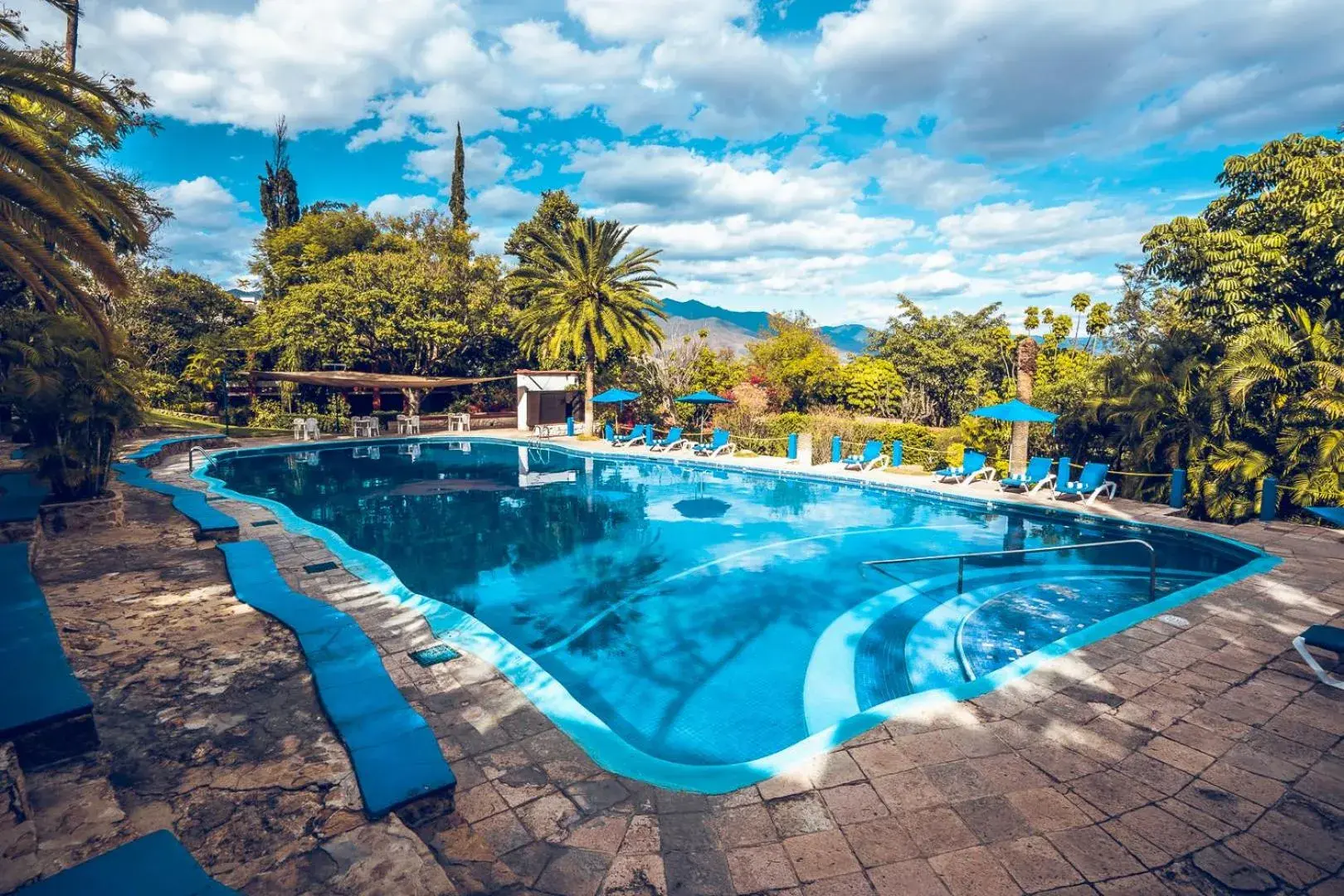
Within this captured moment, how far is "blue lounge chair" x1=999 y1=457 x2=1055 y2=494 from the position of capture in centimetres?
1408

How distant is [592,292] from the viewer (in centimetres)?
2506

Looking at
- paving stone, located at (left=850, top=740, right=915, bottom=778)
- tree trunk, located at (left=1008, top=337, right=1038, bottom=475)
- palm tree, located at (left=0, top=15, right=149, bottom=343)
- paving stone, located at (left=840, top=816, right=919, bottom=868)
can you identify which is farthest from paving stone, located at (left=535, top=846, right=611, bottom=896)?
tree trunk, located at (left=1008, top=337, right=1038, bottom=475)

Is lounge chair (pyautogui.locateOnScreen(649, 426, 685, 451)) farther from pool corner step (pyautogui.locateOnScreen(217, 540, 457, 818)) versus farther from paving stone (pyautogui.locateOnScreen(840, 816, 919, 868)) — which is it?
paving stone (pyautogui.locateOnScreen(840, 816, 919, 868))

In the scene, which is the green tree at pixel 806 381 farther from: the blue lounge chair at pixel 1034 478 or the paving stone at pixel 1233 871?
the paving stone at pixel 1233 871

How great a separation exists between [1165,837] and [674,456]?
18179 mm

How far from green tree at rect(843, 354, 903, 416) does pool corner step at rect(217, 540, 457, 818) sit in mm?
21817

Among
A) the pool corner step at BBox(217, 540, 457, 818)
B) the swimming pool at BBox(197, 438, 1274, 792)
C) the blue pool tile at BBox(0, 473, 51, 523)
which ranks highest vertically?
the blue pool tile at BBox(0, 473, 51, 523)

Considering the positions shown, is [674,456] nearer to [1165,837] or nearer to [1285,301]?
[1285,301]

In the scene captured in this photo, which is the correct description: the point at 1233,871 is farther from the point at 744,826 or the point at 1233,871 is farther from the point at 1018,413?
the point at 1018,413

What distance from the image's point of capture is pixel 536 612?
858cm

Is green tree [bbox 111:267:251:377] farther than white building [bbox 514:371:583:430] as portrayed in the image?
No

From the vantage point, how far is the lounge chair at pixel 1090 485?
13117 millimetres

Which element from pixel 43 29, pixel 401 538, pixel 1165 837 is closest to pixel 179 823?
pixel 1165 837

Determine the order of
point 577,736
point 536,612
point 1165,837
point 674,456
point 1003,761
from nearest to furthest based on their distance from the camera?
point 1165,837, point 1003,761, point 577,736, point 536,612, point 674,456
